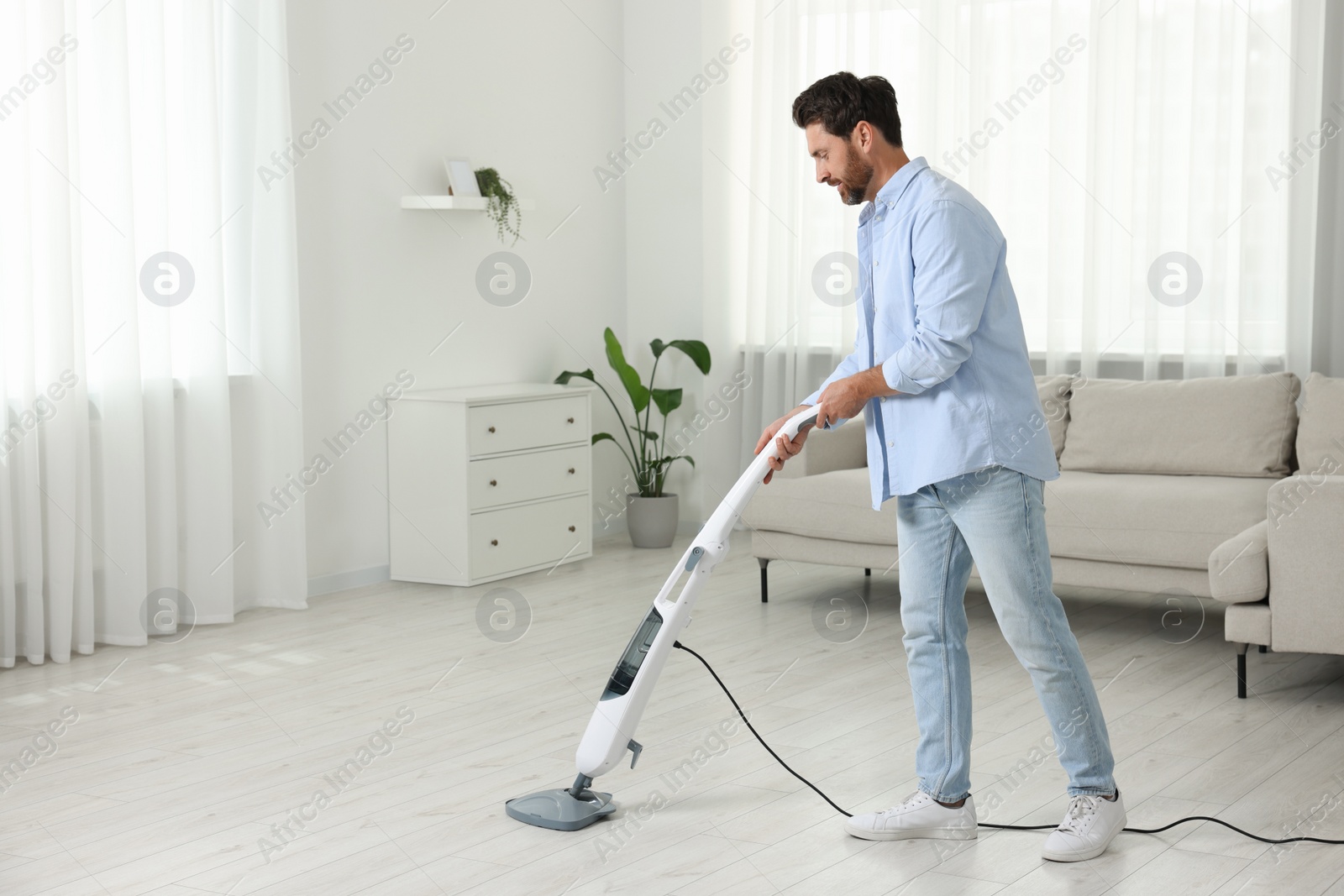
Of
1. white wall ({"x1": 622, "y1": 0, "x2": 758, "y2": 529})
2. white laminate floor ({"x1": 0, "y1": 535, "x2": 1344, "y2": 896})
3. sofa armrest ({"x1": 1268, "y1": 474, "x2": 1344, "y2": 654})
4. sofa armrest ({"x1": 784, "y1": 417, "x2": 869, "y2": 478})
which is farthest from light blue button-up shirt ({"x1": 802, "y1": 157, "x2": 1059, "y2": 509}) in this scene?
white wall ({"x1": 622, "y1": 0, "x2": 758, "y2": 529})

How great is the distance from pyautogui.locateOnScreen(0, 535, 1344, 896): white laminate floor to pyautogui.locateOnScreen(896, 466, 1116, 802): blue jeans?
177 mm

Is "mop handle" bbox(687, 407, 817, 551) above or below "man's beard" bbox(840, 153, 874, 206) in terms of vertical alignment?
below

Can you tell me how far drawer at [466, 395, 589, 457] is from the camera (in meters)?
5.09

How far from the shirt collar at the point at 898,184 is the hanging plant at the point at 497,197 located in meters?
3.30

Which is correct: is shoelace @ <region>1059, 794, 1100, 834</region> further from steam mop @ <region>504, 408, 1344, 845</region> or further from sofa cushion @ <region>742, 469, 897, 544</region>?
sofa cushion @ <region>742, 469, 897, 544</region>

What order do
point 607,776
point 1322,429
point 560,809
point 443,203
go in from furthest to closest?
1. point 443,203
2. point 1322,429
3. point 607,776
4. point 560,809

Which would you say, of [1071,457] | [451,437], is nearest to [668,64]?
[451,437]

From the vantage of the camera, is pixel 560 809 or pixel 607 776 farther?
pixel 607 776

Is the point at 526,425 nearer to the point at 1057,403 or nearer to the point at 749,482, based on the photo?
the point at 1057,403

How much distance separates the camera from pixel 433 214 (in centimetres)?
548

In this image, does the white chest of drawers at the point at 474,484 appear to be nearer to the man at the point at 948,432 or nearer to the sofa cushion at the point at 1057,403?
the sofa cushion at the point at 1057,403

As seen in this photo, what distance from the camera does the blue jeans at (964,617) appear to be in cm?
234

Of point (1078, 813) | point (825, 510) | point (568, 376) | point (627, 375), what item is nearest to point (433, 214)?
point (568, 376)

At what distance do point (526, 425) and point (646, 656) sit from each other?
295cm
